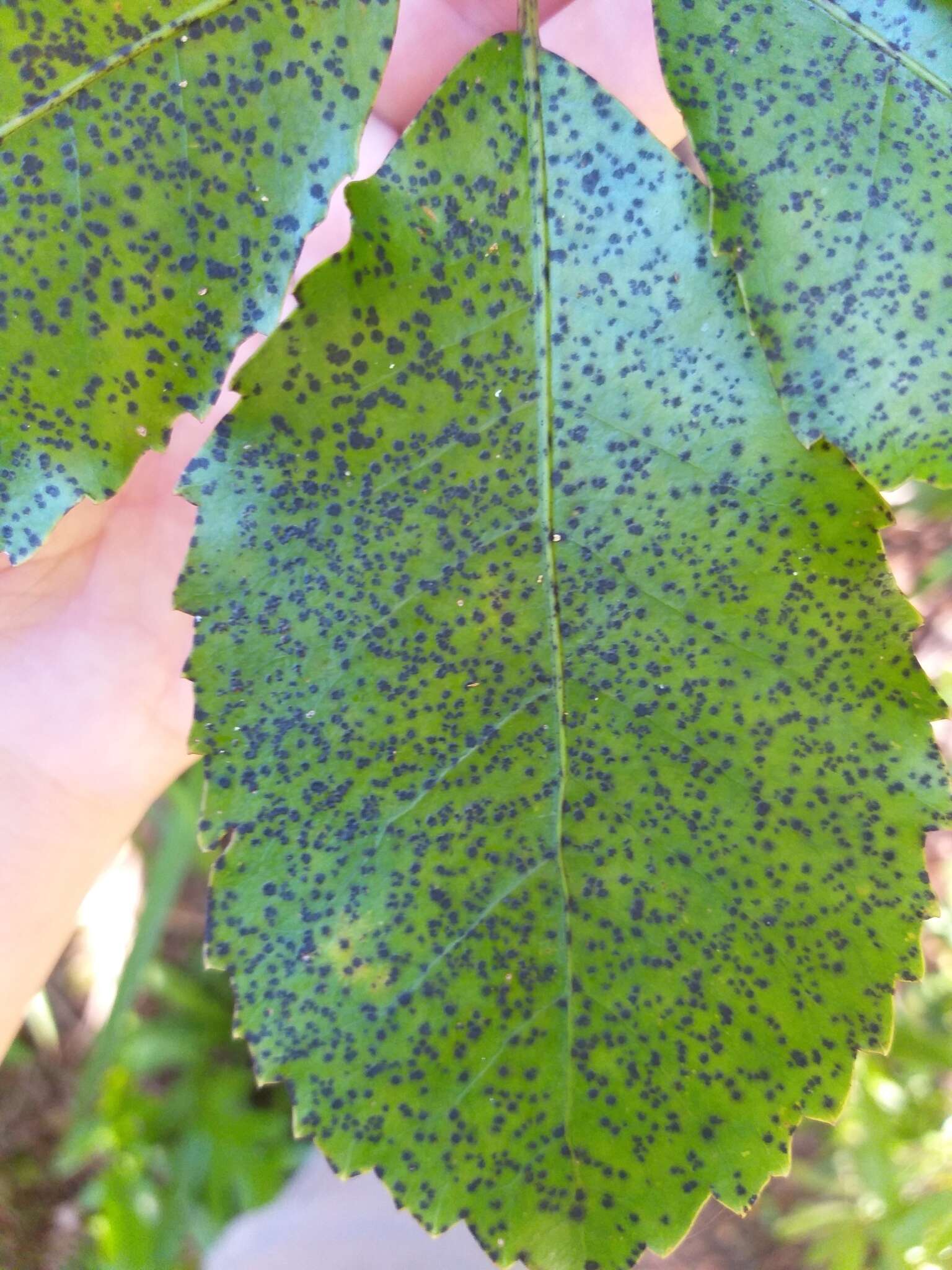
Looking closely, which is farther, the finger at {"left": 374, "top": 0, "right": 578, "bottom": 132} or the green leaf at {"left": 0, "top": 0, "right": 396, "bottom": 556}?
the finger at {"left": 374, "top": 0, "right": 578, "bottom": 132}

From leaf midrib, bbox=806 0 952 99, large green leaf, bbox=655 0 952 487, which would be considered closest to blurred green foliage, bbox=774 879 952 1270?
large green leaf, bbox=655 0 952 487

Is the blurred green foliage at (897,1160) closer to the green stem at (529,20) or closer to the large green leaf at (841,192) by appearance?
the large green leaf at (841,192)

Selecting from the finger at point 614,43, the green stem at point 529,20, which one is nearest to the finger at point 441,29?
the finger at point 614,43

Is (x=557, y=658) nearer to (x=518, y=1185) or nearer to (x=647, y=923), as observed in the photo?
(x=647, y=923)

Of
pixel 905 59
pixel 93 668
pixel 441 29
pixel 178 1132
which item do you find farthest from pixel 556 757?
pixel 178 1132

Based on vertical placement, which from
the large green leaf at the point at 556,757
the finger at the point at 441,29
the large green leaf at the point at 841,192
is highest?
the finger at the point at 441,29

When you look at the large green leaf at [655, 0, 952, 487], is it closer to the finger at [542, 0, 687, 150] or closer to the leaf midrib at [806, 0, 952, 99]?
the leaf midrib at [806, 0, 952, 99]

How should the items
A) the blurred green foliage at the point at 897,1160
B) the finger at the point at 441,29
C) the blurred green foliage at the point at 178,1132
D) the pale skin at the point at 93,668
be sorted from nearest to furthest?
1. the finger at the point at 441,29
2. the pale skin at the point at 93,668
3. the blurred green foliage at the point at 897,1160
4. the blurred green foliage at the point at 178,1132
